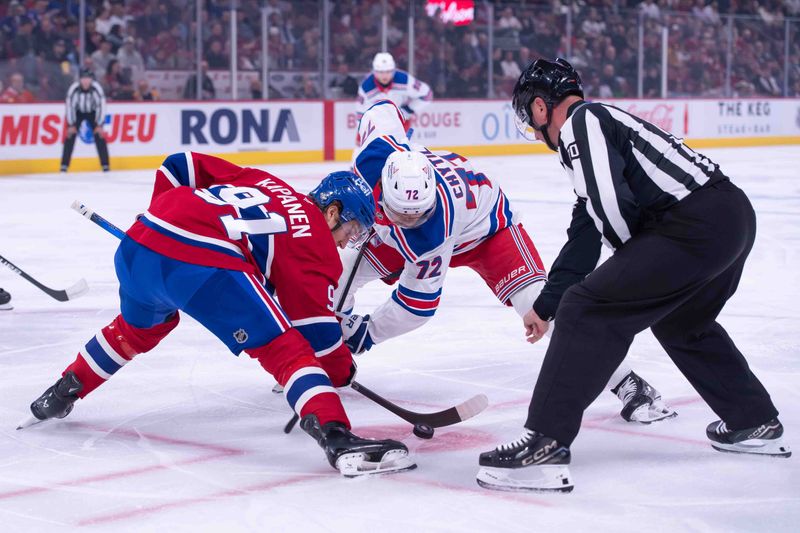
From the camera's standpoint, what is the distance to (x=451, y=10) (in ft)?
50.0

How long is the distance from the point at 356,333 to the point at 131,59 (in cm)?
1034

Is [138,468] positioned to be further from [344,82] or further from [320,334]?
[344,82]

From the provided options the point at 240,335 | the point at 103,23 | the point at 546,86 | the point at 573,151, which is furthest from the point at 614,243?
the point at 103,23

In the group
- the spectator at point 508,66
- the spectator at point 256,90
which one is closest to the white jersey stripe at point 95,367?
the spectator at point 256,90

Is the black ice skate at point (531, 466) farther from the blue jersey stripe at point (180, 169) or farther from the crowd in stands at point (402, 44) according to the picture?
the crowd in stands at point (402, 44)

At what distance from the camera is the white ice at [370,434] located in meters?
2.44

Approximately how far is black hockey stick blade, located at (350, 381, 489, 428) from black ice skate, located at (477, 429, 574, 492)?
317mm

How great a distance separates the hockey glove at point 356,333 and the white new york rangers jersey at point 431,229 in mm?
49

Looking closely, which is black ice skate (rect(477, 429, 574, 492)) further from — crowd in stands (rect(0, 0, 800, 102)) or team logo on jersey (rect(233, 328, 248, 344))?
crowd in stands (rect(0, 0, 800, 102))

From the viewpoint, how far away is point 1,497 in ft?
8.44

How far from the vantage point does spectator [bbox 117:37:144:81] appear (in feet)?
42.8

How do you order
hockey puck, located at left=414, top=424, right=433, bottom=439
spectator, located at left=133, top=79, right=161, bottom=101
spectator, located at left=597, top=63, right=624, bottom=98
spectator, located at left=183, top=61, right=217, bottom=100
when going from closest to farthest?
hockey puck, located at left=414, top=424, right=433, bottom=439 < spectator, located at left=133, top=79, right=161, bottom=101 < spectator, located at left=183, top=61, right=217, bottom=100 < spectator, located at left=597, top=63, right=624, bottom=98

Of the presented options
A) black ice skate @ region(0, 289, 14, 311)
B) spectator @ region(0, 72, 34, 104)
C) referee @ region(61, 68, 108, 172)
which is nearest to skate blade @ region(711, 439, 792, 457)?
black ice skate @ region(0, 289, 14, 311)

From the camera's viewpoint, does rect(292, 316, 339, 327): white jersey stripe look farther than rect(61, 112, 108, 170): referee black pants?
No
